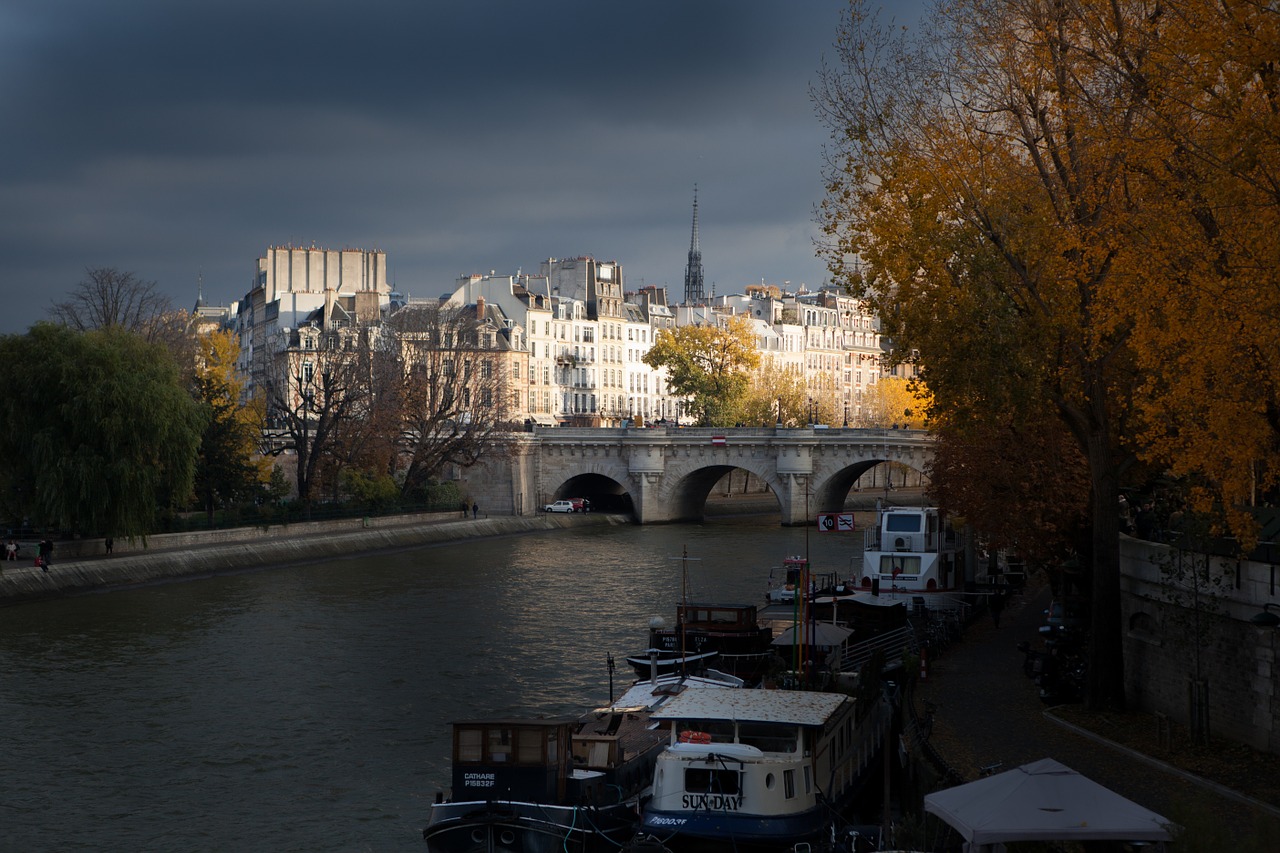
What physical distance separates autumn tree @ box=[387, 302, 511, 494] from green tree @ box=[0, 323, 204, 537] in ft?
72.6

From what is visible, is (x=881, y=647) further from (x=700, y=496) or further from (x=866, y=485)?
(x=866, y=485)

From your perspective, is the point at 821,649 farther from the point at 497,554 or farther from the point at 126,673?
the point at 497,554

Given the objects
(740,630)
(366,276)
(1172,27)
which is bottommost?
(740,630)

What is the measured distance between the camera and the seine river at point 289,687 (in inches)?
905

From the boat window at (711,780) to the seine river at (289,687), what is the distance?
4.42 meters

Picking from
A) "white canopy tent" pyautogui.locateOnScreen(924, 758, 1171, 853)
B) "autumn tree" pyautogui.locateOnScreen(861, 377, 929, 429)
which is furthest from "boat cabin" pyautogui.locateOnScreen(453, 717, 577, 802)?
"autumn tree" pyautogui.locateOnScreen(861, 377, 929, 429)

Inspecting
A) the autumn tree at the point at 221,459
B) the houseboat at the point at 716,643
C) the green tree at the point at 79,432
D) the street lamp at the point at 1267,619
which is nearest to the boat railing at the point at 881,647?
the houseboat at the point at 716,643

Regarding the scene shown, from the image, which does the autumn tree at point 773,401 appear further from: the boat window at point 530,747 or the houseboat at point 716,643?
the boat window at point 530,747

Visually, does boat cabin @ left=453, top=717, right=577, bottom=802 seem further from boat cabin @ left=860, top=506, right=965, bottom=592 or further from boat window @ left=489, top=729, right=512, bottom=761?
boat cabin @ left=860, top=506, right=965, bottom=592

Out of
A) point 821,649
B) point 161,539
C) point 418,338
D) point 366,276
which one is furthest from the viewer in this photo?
point 366,276

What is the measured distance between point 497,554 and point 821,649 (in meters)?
32.9

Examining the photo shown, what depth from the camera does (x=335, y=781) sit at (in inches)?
973

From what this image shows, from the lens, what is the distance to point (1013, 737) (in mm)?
22312

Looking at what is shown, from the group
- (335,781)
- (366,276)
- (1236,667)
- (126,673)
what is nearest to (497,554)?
(126,673)
